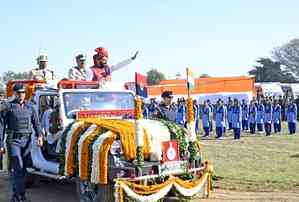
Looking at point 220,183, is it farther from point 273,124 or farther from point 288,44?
point 288,44

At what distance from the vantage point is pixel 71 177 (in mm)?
7992

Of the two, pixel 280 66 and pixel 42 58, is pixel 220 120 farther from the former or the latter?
pixel 280 66

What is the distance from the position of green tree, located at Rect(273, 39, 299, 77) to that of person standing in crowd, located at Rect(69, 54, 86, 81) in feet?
206

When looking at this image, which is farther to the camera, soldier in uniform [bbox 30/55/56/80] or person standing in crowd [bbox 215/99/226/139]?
person standing in crowd [bbox 215/99/226/139]

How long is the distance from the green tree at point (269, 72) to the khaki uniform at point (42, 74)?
57.2 m

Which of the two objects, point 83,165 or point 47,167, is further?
point 47,167

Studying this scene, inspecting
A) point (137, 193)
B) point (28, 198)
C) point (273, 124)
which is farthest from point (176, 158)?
point (273, 124)

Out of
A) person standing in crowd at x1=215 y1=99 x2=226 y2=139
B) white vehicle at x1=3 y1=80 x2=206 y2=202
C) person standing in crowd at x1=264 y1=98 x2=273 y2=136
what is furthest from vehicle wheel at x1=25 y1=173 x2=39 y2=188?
person standing in crowd at x1=264 y1=98 x2=273 y2=136

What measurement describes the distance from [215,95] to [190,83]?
29.2 meters

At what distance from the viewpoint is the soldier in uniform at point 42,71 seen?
1066cm

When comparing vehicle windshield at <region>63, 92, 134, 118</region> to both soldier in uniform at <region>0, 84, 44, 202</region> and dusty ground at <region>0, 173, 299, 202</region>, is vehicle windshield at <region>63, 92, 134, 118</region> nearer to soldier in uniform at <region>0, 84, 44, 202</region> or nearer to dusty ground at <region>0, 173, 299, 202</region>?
soldier in uniform at <region>0, 84, 44, 202</region>

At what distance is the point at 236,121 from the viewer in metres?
22.1

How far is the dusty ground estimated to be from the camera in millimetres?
8500

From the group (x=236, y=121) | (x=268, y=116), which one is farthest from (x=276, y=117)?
(x=236, y=121)
